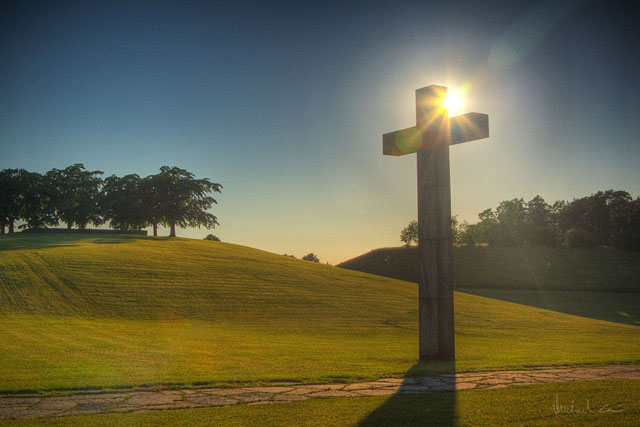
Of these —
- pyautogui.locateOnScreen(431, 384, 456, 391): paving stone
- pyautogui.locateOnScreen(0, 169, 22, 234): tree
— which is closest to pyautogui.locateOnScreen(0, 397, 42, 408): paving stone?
pyautogui.locateOnScreen(431, 384, 456, 391): paving stone

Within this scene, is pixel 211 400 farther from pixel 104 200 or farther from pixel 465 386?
pixel 104 200

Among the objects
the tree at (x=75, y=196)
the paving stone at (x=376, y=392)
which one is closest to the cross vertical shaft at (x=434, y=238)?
the paving stone at (x=376, y=392)

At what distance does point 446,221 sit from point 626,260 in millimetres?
71900

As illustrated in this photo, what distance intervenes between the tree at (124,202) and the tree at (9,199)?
37.4 ft

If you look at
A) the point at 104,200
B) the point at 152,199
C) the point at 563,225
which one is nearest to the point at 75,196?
the point at 104,200

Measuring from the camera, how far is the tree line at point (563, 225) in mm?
78625

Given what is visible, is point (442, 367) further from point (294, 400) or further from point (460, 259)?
point (460, 259)

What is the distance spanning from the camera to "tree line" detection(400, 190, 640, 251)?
78625 mm

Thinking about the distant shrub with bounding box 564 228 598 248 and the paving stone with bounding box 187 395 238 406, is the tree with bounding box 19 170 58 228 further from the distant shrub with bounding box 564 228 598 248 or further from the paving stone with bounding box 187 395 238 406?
the distant shrub with bounding box 564 228 598 248

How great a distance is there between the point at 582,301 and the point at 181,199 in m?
48.8

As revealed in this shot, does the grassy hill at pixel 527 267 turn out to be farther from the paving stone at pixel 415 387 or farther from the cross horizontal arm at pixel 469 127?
the paving stone at pixel 415 387

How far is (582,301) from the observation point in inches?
2046

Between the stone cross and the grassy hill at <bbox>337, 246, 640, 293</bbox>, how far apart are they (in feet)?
166

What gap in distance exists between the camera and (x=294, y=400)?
7355 mm
